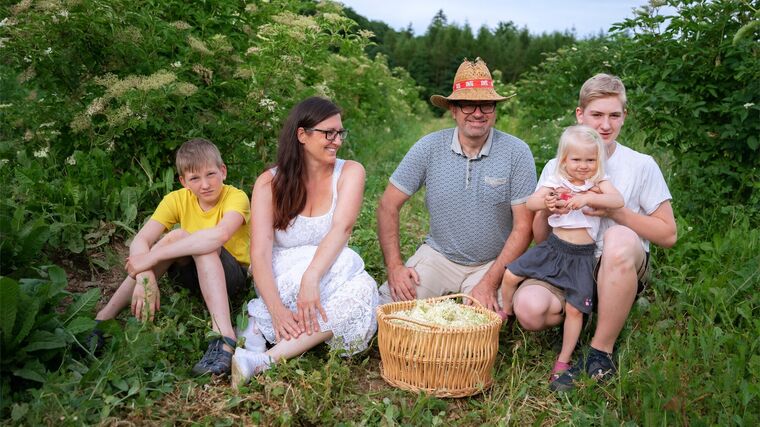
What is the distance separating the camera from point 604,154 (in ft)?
10.4

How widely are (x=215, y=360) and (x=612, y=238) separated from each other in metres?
1.91

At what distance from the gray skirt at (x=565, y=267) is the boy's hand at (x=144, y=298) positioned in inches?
69.9

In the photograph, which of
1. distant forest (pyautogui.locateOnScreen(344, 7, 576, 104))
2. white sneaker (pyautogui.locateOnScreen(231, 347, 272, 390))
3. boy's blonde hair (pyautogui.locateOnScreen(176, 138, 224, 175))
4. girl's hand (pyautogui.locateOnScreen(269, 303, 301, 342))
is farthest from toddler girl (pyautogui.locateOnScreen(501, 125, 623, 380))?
distant forest (pyautogui.locateOnScreen(344, 7, 576, 104))

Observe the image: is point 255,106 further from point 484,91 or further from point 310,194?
point 484,91

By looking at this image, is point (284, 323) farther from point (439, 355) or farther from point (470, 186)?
point (470, 186)

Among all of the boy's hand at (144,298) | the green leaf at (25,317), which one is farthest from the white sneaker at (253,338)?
the green leaf at (25,317)

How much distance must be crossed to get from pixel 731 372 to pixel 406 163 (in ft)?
6.42

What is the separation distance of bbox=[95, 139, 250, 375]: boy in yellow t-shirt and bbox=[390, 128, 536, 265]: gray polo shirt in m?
0.99

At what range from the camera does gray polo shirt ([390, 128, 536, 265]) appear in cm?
372

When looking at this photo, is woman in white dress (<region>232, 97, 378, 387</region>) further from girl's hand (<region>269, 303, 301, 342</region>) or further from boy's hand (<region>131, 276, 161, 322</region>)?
boy's hand (<region>131, 276, 161, 322</region>)

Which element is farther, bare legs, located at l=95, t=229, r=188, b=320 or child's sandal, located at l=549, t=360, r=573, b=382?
bare legs, located at l=95, t=229, r=188, b=320

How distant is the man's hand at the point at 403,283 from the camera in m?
3.80

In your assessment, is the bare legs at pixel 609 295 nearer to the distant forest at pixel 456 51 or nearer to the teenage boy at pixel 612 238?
the teenage boy at pixel 612 238

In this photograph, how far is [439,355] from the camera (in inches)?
119
